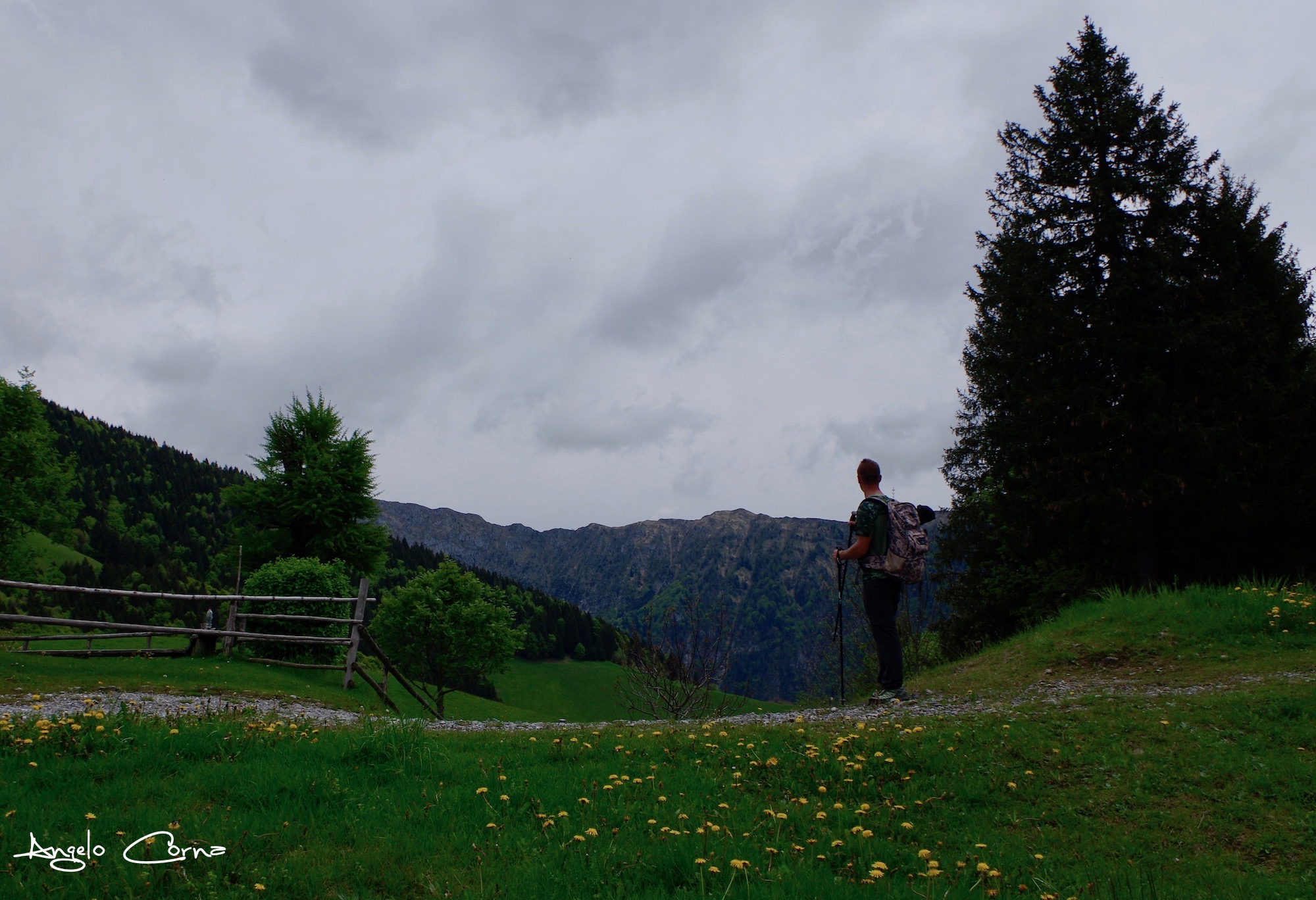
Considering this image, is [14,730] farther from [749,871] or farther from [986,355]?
[986,355]

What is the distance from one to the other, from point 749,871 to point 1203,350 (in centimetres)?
1751

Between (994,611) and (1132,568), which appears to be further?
(994,611)

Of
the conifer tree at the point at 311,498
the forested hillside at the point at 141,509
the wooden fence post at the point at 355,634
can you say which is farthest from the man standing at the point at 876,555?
the forested hillside at the point at 141,509

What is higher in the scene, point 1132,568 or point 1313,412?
point 1313,412

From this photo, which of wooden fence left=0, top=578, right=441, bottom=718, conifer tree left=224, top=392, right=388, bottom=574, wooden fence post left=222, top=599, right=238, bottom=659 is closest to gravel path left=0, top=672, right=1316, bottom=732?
wooden fence left=0, top=578, right=441, bottom=718

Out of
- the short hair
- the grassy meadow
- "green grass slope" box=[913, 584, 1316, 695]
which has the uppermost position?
the short hair

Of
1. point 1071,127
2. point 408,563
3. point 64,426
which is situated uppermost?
point 64,426

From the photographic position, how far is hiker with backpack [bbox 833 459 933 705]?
9.09 m

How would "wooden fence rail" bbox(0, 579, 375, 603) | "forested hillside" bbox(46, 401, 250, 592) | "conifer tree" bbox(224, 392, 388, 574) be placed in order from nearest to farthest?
"wooden fence rail" bbox(0, 579, 375, 603), "conifer tree" bbox(224, 392, 388, 574), "forested hillside" bbox(46, 401, 250, 592)

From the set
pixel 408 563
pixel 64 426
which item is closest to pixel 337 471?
pixel 408 563

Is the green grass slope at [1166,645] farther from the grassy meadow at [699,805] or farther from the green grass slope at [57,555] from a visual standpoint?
the green grass slope at [57,555]

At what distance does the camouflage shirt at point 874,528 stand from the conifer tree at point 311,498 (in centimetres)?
2842

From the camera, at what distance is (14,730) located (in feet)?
19.7

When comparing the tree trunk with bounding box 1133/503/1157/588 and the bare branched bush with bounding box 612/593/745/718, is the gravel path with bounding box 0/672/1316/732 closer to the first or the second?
the tree trunk with bounding box 1133/503/1157/588
